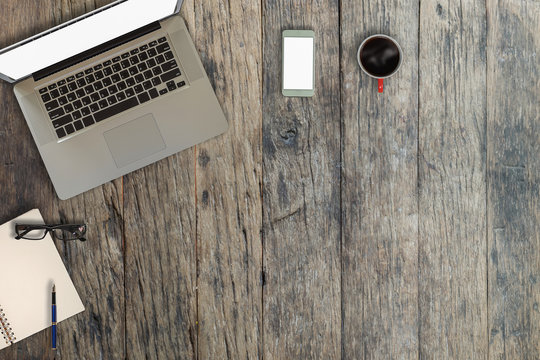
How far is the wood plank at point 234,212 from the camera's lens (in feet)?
3.36

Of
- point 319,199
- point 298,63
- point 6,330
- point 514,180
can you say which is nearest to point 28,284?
point 6,330

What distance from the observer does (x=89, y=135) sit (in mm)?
974

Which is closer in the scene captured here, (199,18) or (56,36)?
(56,36)

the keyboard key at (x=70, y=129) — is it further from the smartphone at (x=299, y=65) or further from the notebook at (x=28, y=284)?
the smartphone at (x=299, y=65)

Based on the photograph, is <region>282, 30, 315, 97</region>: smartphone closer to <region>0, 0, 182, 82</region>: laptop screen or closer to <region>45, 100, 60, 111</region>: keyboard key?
<region>0, 0, 182, 82</region>: laptop screen

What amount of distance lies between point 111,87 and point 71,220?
310 millimetres

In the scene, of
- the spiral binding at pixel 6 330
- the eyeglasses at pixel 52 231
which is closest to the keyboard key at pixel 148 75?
the eyeglasses at pixel 52 231

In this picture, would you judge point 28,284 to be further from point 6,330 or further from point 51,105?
point 51,105

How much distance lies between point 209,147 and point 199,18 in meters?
0.29

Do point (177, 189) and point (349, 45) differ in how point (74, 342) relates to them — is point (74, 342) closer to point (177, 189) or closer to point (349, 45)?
point (177, 189)

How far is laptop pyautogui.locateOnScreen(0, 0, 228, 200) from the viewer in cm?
97

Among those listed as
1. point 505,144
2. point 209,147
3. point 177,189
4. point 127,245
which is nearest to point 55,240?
point 127,245

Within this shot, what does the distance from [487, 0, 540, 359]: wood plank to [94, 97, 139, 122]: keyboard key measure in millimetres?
804

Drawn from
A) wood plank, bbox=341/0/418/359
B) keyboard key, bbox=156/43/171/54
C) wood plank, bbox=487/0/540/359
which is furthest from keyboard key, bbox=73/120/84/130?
wood plank, bbox=487/0/540/359
